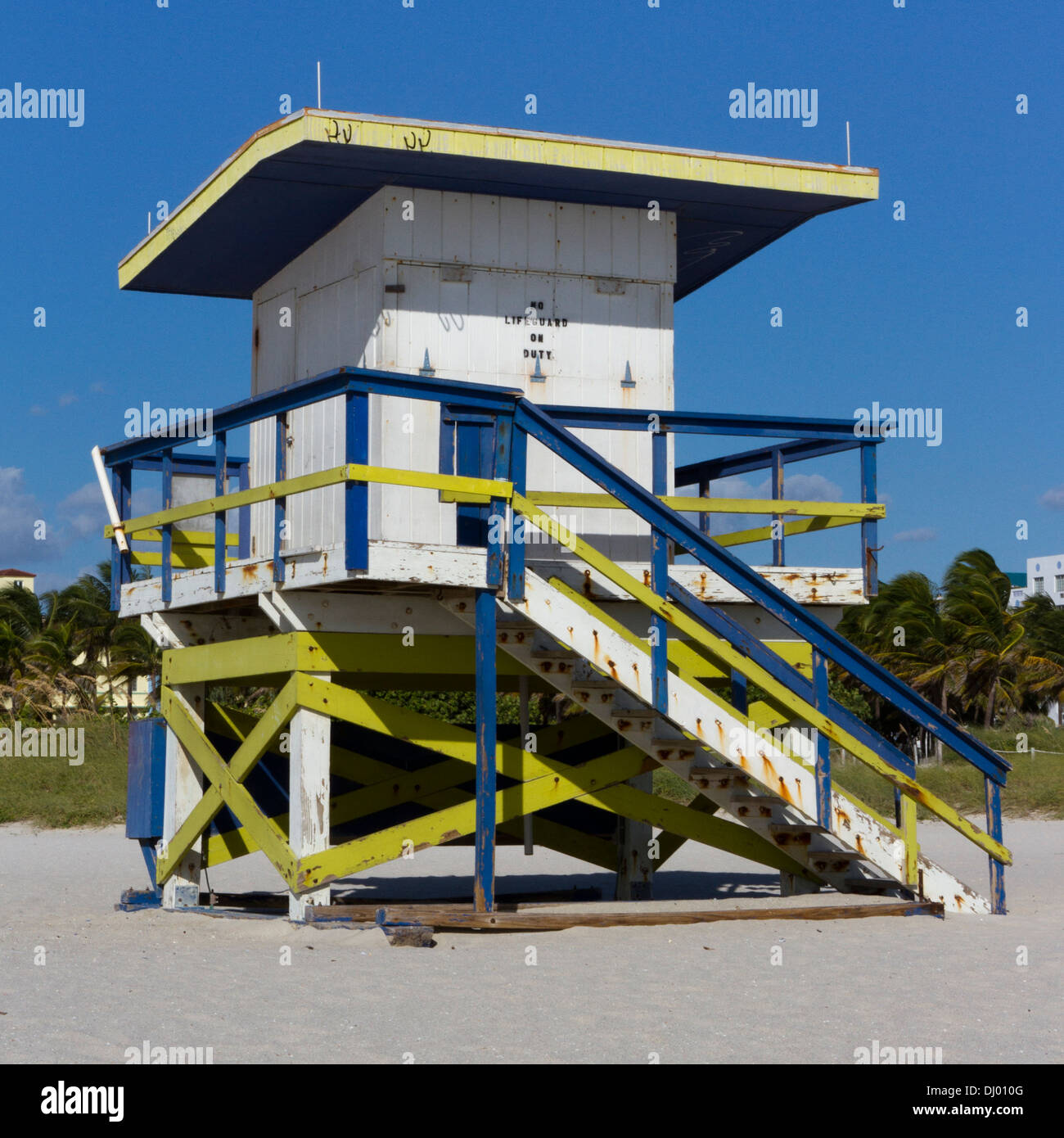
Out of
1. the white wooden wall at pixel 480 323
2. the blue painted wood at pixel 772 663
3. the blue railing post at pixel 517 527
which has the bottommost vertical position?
the blue painted wood at pixel 772 663

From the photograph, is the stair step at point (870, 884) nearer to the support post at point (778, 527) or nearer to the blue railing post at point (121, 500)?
the support post at point (778, 527)

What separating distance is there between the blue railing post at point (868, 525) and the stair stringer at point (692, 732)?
186 centimetres

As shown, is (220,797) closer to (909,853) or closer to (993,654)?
(909,853)

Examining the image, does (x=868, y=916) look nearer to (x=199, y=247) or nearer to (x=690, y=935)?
(x=690, y=935)

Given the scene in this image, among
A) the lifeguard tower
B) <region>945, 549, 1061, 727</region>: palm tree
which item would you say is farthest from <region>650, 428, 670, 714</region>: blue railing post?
<region>945, 549, 1061, 727</region>: palm tree

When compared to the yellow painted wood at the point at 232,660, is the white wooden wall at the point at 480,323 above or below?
above

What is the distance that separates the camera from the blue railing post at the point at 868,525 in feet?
38.0

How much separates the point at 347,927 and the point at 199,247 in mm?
6708

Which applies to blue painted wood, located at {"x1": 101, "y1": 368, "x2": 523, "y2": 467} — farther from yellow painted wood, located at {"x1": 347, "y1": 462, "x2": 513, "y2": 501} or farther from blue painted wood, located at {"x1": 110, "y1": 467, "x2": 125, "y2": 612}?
blue painted wood, located at {"x1": 110, "y1": 467, "x2": 125, "y2": 612}

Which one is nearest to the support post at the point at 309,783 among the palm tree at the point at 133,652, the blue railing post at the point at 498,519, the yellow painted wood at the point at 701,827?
the blue railing post at the point at 498,519

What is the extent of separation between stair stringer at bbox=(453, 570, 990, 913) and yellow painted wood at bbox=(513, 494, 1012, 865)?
294 millimetres
